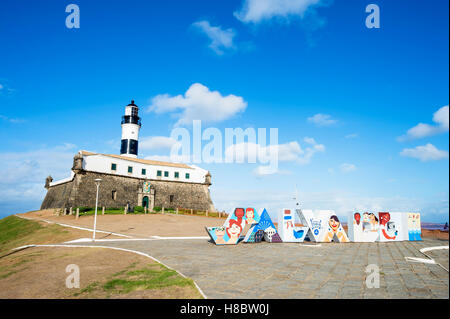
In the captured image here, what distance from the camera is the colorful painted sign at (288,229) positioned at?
1886 centimetres

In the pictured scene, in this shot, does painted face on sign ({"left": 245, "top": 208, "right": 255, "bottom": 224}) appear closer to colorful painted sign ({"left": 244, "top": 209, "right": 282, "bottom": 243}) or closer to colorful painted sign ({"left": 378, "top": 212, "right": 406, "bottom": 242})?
colorful painted sign ({"left": 244, "top": 209, "right": 282, "bottom": 243})

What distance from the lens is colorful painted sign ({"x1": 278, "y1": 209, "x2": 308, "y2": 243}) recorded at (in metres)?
18.9

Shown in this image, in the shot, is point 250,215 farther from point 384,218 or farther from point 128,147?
point 128,147

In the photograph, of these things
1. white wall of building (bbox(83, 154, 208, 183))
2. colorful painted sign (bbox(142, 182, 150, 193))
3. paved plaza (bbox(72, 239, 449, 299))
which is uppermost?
white wall of building (bbox(83, 154, 208, 183))

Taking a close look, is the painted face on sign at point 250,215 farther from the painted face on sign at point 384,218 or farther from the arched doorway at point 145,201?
the arched doorway at point 145,201

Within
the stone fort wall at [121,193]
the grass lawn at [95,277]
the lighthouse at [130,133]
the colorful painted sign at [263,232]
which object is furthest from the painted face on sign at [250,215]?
the lighthouse at [130,133]

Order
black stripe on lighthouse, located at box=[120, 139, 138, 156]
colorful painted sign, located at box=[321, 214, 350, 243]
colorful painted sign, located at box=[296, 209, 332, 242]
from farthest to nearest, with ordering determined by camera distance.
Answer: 1. black stripe on lighthouse, located at box=[120, 139, 138, 156]
2. colorful painted sign, located at box=[321, 214, 350, 243]
3. colorful painted sign, located at box=[296, 209, 332, 242]

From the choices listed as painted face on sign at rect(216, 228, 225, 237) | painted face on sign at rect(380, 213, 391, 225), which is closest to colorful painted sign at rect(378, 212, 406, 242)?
painted face on sign at rect(380, 213, 391, 225)

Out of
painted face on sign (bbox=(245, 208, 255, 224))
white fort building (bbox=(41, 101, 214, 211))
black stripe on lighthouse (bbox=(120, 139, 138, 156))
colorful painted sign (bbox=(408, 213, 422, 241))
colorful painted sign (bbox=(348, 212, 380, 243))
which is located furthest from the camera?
black stripe on lighthouse (bbox=(120, 139, 138, 156))

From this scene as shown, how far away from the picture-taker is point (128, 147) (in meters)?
51.6

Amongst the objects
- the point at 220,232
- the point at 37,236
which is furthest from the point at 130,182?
the point at 220,232

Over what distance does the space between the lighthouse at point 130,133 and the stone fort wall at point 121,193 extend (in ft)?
28.9

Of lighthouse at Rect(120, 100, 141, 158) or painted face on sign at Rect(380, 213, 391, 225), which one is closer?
painted face on sign at Rect(380, 213, 391, 225)

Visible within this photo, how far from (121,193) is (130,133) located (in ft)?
46.8
